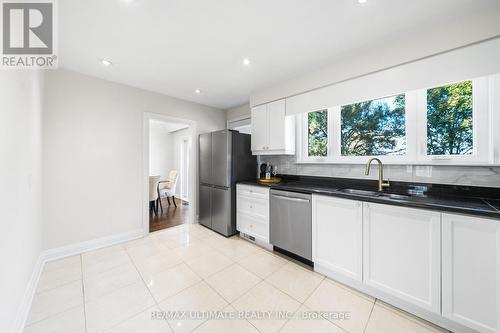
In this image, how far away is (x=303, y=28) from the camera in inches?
64.3

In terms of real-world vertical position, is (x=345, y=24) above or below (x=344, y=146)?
above

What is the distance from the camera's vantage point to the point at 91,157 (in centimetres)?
253

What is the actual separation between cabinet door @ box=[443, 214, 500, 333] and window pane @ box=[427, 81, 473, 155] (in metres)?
0.84

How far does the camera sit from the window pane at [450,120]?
5.53 feet

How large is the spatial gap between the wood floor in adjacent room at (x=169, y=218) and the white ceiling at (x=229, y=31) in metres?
2.55

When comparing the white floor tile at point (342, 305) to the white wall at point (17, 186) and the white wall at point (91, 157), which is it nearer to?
the white wall at point (17, 186)

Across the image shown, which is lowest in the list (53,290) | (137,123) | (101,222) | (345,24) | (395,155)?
(53,290)

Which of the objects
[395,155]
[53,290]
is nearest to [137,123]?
[53,290]

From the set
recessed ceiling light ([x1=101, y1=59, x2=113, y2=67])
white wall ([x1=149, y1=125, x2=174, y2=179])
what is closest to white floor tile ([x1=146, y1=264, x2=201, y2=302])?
recessed ceiling light ([x1=101, y1=59, x2=113, y2=67])

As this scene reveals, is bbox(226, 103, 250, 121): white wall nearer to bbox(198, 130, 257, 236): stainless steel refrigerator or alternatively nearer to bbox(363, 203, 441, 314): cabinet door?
bbox(198, 130, 257, 236): stainless steel refrigerator

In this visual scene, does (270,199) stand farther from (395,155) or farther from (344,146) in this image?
(395,155)

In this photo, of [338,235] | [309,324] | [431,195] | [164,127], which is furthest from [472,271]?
[164,127]

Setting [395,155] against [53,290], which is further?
[395,155]

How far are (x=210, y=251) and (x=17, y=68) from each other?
251 cm
